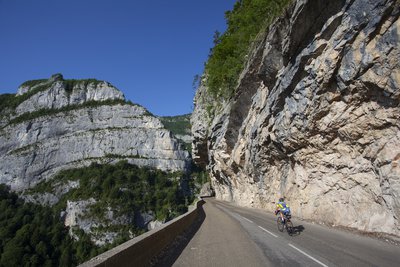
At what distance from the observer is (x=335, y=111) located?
15.4 metres

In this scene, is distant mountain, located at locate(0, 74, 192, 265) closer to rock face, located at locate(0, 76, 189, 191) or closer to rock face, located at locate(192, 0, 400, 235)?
rock face, located at locate(0, 76, 189, 191)

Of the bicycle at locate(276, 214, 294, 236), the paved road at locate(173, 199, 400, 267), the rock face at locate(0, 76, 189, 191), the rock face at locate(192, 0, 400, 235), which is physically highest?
the rock face at locate(0, 76, 189, 191)

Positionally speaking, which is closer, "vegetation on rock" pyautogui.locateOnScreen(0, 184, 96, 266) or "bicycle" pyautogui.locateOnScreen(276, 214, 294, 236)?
"bicycle" pyautogui.locateOnScreen(276, 214, 294, 236)

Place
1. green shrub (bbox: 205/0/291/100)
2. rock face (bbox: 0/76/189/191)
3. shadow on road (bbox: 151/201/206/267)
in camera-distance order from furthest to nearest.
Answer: rock face (bbox: 0/76/189/191)
green shrub (bbox: 205/0/291/100)
shadow on road (bbox: 151/201/206/267)

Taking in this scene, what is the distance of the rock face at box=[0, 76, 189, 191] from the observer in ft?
427

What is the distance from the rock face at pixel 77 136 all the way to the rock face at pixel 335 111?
122651 millimetres

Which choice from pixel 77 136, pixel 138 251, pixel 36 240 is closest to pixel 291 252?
pixel 138 251

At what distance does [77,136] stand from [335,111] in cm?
14124

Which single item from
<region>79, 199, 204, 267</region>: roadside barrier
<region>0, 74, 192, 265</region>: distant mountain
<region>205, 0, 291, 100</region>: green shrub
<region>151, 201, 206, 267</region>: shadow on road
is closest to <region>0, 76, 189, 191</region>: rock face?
<region>0, 74, 192, 265</region>: distant mountain

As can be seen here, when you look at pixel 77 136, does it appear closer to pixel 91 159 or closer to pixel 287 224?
pixel 91 159

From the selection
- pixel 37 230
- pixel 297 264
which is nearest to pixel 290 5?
pixel 297 264

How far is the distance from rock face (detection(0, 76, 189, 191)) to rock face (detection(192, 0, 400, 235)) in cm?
12265

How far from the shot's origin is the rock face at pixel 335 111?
38.6 feet

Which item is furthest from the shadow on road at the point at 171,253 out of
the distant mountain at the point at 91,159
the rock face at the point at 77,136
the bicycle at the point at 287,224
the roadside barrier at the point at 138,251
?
the rock face at the point at 77,136
